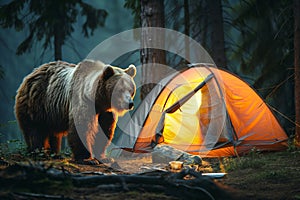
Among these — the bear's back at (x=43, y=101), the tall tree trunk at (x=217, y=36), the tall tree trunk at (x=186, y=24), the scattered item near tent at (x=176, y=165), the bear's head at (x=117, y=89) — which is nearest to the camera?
the scattered item near tent at (x=176, y=165)

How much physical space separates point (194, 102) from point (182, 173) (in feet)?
14.6

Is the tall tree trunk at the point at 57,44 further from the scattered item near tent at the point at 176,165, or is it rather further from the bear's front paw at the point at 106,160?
the scattered item near tent at the point at 176,165

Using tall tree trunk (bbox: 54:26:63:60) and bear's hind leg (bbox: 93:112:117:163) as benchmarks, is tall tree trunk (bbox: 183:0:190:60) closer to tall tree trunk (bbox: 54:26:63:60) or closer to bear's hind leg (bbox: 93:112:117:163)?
tall tree trunk (bbox: 54:26:63:60)

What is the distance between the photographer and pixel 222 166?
586cm

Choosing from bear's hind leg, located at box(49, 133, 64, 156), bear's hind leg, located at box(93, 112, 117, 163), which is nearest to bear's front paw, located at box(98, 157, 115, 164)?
bear's hind leg, located at box(93, 112, 117, 163)

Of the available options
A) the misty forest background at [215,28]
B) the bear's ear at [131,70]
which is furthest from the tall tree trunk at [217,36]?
the bear's ear at [131,70]

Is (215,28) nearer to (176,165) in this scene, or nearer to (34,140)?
(176,165)

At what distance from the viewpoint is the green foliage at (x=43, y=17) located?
12.3 m

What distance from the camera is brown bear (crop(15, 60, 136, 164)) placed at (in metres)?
6.16

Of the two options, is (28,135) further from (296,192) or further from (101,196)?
(296,192)

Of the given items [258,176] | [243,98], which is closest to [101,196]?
[258,176]

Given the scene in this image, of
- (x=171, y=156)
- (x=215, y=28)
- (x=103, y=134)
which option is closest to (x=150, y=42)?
(x=103, y=134)

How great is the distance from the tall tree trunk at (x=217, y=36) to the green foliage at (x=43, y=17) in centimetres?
469

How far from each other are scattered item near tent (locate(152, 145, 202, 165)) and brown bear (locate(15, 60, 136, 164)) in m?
0.89
